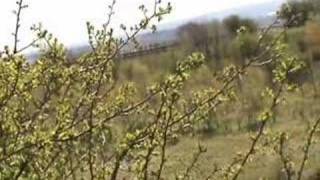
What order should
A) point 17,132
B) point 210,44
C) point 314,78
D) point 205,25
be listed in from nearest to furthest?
point 17,132 < point 314,78 < point 210,44 < point 205,25

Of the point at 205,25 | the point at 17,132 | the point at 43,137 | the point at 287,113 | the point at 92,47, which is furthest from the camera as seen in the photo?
the point at 205,25

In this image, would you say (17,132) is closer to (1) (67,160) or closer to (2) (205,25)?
(1) (67,160)

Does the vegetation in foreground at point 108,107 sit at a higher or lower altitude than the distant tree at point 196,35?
higher

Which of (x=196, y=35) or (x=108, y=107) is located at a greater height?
(x=108, y=107)

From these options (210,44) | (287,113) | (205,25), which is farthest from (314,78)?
(205,25)

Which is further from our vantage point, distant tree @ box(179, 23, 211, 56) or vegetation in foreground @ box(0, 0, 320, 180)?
distant tree @ box(179, 23, 211, 56)

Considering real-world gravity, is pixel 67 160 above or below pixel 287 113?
above

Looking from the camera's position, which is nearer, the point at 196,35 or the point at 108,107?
the point at 108,107

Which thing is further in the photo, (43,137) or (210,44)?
(210,44)

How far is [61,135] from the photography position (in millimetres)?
2332

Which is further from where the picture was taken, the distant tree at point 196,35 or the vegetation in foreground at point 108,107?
the distant tree at point 196,35

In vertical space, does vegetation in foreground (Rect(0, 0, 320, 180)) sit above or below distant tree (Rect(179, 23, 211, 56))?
above

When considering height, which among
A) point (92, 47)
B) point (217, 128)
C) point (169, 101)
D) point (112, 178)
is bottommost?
point (217, 128)

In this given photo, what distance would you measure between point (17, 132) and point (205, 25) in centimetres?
4766
